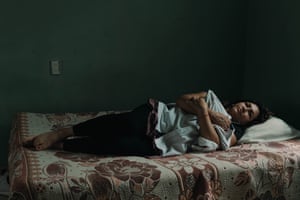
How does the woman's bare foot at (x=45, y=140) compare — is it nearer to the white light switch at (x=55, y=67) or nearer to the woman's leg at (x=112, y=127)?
the woman's leg at (x=112, y=127)

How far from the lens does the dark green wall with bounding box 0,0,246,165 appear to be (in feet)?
8.91

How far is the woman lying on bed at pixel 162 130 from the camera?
2074 millimetres

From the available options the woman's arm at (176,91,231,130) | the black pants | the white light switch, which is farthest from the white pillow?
the white light switch

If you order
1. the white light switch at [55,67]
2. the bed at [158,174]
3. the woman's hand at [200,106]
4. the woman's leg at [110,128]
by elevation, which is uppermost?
the white light switch at [55,67]

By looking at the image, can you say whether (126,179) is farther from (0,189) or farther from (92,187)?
(0,189)

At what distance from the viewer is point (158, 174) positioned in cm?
184

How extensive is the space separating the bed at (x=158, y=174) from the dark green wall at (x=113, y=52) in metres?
0.57

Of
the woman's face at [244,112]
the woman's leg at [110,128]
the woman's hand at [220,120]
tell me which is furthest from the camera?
the woman's face at [244,112]

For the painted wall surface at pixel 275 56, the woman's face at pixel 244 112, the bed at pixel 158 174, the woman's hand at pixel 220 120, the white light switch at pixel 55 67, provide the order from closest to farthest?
the bed at pixel 158 174 → the woman's hand at pixel 220 120 → the woman's face at pixel 244 112 → the painted wall surface at pixel 275 56 → the white light switch at pixel 55 67

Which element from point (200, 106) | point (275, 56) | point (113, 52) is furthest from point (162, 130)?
point (275, 56)

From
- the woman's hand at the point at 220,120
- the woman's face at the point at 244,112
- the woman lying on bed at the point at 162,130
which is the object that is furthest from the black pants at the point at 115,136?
the woman's face at the point at 244,112

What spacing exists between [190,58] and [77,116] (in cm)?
90

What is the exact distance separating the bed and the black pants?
4cm

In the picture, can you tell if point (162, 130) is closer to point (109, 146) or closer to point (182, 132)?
point (182, 132)
